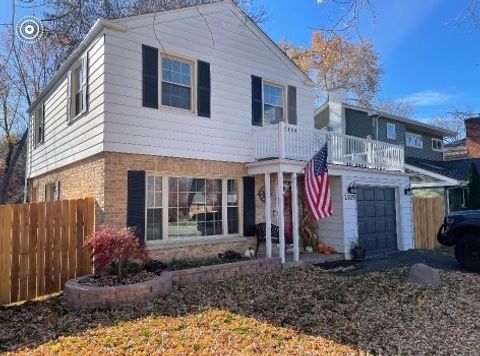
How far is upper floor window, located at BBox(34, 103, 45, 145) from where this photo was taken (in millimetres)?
14375

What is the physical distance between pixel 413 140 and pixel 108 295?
67.8 feet

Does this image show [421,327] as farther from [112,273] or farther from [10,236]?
[10,236]

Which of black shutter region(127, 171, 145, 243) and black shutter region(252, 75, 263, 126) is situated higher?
black shutter region(252, 75, 263, 126)

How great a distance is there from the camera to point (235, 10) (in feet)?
37.6

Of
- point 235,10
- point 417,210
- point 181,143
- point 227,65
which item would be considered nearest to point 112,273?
point 181,143

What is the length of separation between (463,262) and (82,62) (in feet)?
38.2

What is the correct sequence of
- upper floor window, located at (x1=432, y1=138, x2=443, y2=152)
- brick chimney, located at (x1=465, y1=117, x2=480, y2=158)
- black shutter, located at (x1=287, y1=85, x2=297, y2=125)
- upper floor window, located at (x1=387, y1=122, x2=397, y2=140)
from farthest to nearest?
brick chimney, located at (x1=465, y1=117, x2=480, y2=158), upper floor window, located at (x1=432, y1=138, x2=443, y2=152), upper floor window, located at (x1=387, y1=122, x2=397, y2=140), black shutter, located at (x1=287, y1=85, x2=297, y2=125)

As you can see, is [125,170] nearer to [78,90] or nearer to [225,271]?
[225,271]

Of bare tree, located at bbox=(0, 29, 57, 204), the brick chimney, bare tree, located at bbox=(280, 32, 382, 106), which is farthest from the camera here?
bare tree, located at bbox=(280, 32, 382, 106)

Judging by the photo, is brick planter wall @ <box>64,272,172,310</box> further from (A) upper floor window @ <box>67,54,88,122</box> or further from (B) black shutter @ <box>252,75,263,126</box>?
(B) black shutter @ <box>252,75,263,126</box>

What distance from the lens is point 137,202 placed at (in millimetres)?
8820

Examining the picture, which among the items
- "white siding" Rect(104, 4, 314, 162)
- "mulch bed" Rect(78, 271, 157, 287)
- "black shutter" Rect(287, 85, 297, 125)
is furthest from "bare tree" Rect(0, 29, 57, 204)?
"mulch bed" Rect(78, 271, 157, 287)

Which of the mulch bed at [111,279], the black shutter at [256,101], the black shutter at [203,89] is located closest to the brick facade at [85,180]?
the mulch bed at [111,279]

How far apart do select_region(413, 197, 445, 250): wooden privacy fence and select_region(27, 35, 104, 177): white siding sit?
12184 mm
